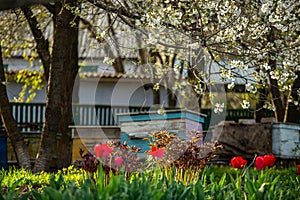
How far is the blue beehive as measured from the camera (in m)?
12.2

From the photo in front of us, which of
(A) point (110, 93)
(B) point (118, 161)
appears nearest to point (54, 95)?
(B) point (118, 161)

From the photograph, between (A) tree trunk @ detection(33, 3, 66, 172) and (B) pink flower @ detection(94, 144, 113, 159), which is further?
(A) tree trunk @ detection(33, 3, 66, 172)

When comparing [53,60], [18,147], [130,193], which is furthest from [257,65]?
[130,193]

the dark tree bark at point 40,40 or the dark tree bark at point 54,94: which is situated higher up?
the dark tree bark at point 40,40

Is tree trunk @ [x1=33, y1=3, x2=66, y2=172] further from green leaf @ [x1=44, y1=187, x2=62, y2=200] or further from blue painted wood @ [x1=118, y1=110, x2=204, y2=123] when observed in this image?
green leaf @ [x1=44, y1=187, x2=62, y2=200]

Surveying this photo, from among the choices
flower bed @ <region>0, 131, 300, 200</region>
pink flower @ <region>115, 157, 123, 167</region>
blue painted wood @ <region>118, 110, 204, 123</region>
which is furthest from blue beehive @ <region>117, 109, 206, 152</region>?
pink flower @ <region>115, 157, 123, 167</region>

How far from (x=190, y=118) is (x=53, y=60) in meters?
3.69

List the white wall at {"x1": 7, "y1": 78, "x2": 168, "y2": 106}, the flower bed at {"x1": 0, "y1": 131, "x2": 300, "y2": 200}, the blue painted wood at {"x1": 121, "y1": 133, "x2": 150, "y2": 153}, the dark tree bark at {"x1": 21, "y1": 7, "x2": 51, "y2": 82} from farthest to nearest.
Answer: the white wall at {"x1": 7, "y1": 78, "x2": 168, "y2": 106} → the blue painted wood at {"x1": 121, "y1": 133, "x2": 150, "y2": 153} → the dark tree bark at {"x1": 21, "y1": 7, "x2": 51, "y2": 82} → the flower bed at {"x1": 0, "y1": 131, "x2": 300, "y2": 200}

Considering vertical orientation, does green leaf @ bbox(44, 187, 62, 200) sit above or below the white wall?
below

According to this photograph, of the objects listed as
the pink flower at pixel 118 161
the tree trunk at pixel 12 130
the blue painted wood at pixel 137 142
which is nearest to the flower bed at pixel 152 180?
the pink flower at pixel 118 161

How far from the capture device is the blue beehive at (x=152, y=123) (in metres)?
12.2

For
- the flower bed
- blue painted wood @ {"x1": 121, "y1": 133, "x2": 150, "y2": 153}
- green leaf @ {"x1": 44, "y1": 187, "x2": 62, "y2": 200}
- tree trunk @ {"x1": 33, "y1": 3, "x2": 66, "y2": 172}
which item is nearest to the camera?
green leaf @ {"x1": 44, "y1": 187, "x2": 62, "y2": 200}

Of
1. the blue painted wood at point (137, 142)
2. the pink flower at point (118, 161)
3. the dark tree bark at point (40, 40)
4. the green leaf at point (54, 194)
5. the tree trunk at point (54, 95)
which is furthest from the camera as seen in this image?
the blue painted wood at point (137, 142)

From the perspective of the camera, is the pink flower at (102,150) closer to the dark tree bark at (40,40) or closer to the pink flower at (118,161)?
the pink flower at (118,161)
